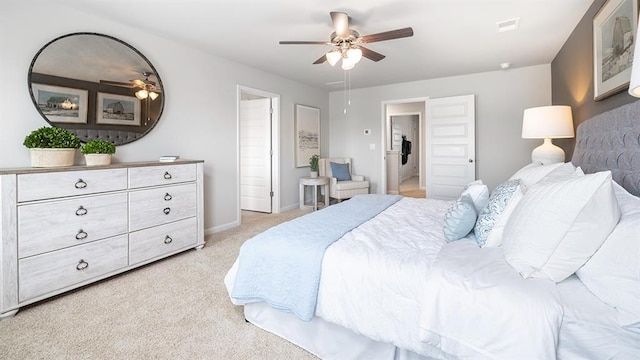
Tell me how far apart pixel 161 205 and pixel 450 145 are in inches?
177

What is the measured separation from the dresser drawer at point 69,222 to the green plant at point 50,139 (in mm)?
438

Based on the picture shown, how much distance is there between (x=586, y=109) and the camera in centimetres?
276

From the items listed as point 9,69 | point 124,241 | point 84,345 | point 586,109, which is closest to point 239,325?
point 84,345

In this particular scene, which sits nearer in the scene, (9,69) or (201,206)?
(9,69)

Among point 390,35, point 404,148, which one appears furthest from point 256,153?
point 404,148

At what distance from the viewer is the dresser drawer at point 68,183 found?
6.31 feet

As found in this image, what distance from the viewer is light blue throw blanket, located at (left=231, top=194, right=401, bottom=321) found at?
1416 millimetres

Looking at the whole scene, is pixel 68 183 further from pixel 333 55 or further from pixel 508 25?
pixel 508 25

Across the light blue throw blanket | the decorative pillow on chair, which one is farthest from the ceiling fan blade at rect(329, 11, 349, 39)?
the decorative pillow on chair

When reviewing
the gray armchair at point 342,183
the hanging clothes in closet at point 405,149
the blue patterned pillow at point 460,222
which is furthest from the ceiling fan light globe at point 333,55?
the hanging clothes in closet at point 405,149

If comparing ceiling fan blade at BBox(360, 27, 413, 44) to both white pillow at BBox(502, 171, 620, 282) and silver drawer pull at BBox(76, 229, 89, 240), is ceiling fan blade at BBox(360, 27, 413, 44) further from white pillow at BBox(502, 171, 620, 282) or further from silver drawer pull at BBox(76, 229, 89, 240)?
silver drawer pull at BBox(76, 229, 89, 240)

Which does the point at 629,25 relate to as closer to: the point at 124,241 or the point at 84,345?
the point at 84,345

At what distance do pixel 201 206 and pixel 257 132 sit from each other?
2.09 meters

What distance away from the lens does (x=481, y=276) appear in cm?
114
